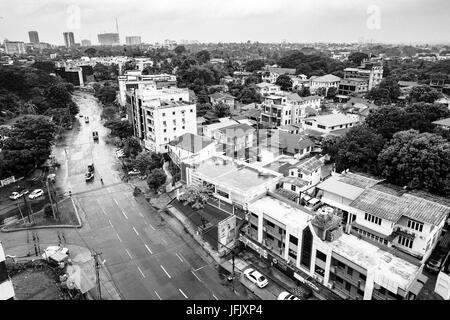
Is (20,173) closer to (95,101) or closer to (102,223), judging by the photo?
(102,223)

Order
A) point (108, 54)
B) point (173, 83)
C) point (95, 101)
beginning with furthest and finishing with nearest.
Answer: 1. point (108, 54)
2. point (95, 101)
3. point (173, 83)

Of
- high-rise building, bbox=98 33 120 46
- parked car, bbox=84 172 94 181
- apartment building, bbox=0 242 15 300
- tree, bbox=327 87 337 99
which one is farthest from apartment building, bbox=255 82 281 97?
apartment building, bbox=0 242 15 300

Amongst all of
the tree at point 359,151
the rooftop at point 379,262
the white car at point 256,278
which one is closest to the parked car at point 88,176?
the white car at point 256,278

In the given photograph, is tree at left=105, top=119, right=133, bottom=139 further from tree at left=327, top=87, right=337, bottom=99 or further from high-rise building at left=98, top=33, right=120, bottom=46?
tree at left=327, top=87, right=337, bottom=99

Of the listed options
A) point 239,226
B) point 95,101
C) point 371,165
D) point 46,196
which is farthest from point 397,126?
point 95,101

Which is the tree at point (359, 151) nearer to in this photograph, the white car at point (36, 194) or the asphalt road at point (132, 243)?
the asphalt road at point (132, 243)

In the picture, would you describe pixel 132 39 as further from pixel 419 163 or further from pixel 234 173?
pixel 419 163

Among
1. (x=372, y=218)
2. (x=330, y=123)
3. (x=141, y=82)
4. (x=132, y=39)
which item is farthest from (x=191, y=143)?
(x=132, y=39)
